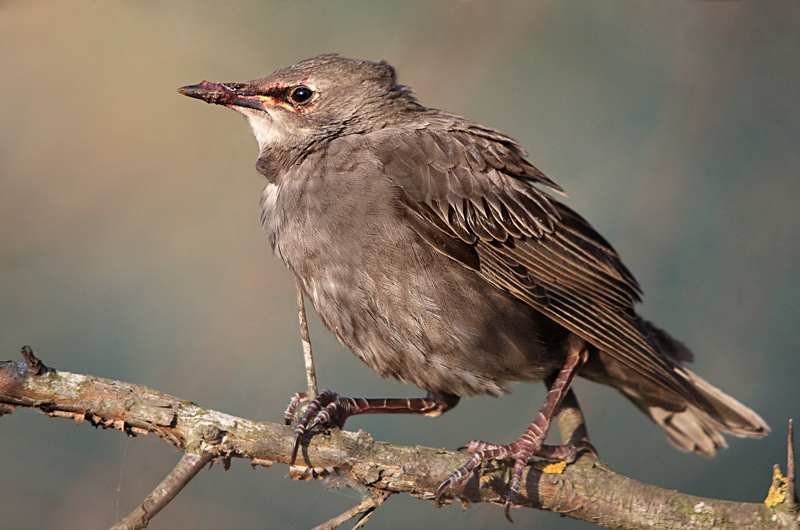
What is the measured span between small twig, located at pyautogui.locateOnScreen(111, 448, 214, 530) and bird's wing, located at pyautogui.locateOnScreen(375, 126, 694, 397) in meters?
1.82

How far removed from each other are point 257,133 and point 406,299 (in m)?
1.69

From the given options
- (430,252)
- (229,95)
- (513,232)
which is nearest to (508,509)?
(430,252)

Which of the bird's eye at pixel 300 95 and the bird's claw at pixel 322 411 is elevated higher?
the bird's eye at pixel 300 95

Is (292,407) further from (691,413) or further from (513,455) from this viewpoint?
(691,413)

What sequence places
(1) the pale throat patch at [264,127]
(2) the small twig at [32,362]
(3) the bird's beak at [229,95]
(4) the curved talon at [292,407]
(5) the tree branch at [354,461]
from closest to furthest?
(2) the small twig at [32,362]
(5) the tree branch at [354,461]
(4) the curved talon at [292,407]
(3) the bird's beak at [229,95]
(1) the pale throat patch at [264,127]

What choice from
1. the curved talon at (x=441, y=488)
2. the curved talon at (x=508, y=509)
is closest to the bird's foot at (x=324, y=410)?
the curved talon at (x=441, y=488)

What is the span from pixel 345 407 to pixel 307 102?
2047 mm

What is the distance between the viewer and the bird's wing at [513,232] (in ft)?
13.5

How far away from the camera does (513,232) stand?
4.36 m

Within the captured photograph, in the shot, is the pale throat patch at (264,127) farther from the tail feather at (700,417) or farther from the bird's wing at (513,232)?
the tail feather at (700,417)

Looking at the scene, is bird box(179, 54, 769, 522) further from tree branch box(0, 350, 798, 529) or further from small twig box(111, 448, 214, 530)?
small twig box(111, 448, 214, 530)

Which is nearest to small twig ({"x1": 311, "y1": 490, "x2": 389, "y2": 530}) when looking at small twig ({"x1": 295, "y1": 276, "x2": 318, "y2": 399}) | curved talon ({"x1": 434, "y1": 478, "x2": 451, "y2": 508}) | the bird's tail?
curved talon ({"x1": 434, "y1": 478, "x2": 451, "y2": 508})

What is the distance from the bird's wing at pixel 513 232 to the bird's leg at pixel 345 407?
45.7 inches

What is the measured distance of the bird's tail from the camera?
16.3ft
